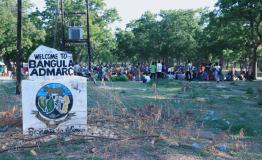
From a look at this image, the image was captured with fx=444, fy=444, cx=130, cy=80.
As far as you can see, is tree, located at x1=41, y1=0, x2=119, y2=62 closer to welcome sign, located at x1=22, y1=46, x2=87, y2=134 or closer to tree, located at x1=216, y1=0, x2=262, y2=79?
tree, located at x1=216, y1=0, x2=262, y2=79

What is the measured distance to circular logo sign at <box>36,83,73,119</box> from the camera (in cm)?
769

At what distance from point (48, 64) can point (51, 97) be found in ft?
2.06

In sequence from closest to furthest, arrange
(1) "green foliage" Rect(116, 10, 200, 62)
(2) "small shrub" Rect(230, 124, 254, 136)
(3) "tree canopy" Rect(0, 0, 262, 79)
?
(2) "small shrub" Rect(230, 124, 254, 136) → (3) "tree canopy" Rect(0, 0, 262, 79) → (1) "green foliage" Rect(116, 10, 200, 62)

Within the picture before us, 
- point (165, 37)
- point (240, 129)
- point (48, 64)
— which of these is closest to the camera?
point (48, 64)

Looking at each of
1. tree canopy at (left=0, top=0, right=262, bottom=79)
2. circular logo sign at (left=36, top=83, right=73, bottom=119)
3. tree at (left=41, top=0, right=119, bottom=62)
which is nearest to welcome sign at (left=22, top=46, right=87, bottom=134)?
circular logo sign at (left=36, top=83, right=73, bottom=119)

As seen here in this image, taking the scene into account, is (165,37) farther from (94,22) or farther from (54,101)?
(54,101)

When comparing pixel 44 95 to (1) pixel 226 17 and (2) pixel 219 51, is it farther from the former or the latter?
(2) pixel 219 51

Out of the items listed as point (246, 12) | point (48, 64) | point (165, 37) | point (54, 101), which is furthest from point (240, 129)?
point (165, 37)

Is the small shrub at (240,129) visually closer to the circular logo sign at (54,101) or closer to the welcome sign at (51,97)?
the welcome sign at (51,97)

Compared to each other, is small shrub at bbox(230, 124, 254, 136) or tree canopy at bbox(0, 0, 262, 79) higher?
tree canopy at bbox(0, 0, 262, 79)

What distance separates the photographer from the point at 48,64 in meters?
7.96

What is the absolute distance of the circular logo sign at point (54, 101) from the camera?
769 centimetres

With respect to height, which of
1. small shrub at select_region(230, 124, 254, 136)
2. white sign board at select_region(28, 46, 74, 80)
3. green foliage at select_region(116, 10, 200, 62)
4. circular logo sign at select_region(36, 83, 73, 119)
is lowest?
small shrub at select_region(230, 124, 254, 136)

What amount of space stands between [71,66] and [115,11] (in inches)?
2287
